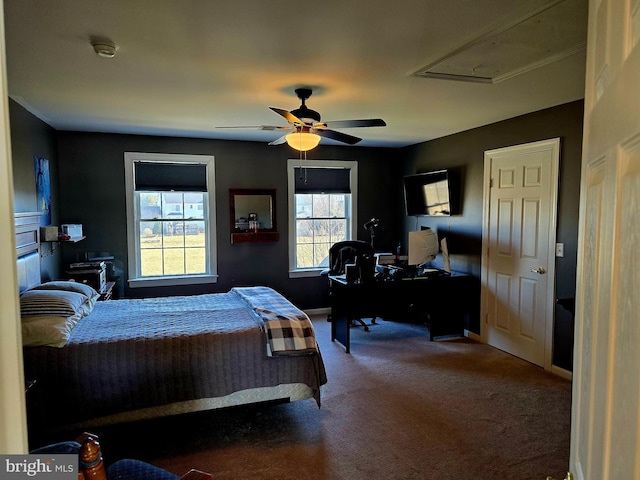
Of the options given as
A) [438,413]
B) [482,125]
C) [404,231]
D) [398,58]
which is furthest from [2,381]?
[404,231]

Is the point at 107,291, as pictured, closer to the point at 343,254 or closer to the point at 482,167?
the point at 343,254

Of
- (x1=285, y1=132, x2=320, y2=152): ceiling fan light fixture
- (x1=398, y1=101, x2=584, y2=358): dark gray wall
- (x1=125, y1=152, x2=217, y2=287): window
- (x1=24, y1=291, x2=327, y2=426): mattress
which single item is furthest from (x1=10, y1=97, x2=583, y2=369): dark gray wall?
(x1=285, y1=132, x2=320, y2=152): ceiling fan light fixture

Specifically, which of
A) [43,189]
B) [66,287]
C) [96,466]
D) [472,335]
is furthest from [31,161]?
[472,335]

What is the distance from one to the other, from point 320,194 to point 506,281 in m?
2.82

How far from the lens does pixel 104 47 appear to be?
7.73 feet

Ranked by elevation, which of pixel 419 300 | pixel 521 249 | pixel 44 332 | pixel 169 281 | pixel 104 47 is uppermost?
pixel 104 47

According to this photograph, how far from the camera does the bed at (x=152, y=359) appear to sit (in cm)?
254

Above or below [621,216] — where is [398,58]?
above

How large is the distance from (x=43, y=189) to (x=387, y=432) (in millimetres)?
3964

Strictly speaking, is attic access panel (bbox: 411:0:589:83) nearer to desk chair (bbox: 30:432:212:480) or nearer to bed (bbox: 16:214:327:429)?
bed (bbox: 16:214:327:429)

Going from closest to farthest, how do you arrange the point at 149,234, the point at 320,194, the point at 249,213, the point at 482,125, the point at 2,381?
the point at 2,381 < the point at 482,125 < the point at 149,234 < the point at 249,213 < the point at 320,194

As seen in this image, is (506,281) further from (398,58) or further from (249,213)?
(249,213)

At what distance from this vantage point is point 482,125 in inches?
185

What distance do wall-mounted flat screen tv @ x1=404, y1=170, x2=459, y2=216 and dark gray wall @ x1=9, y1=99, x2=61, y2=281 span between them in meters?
4.38
